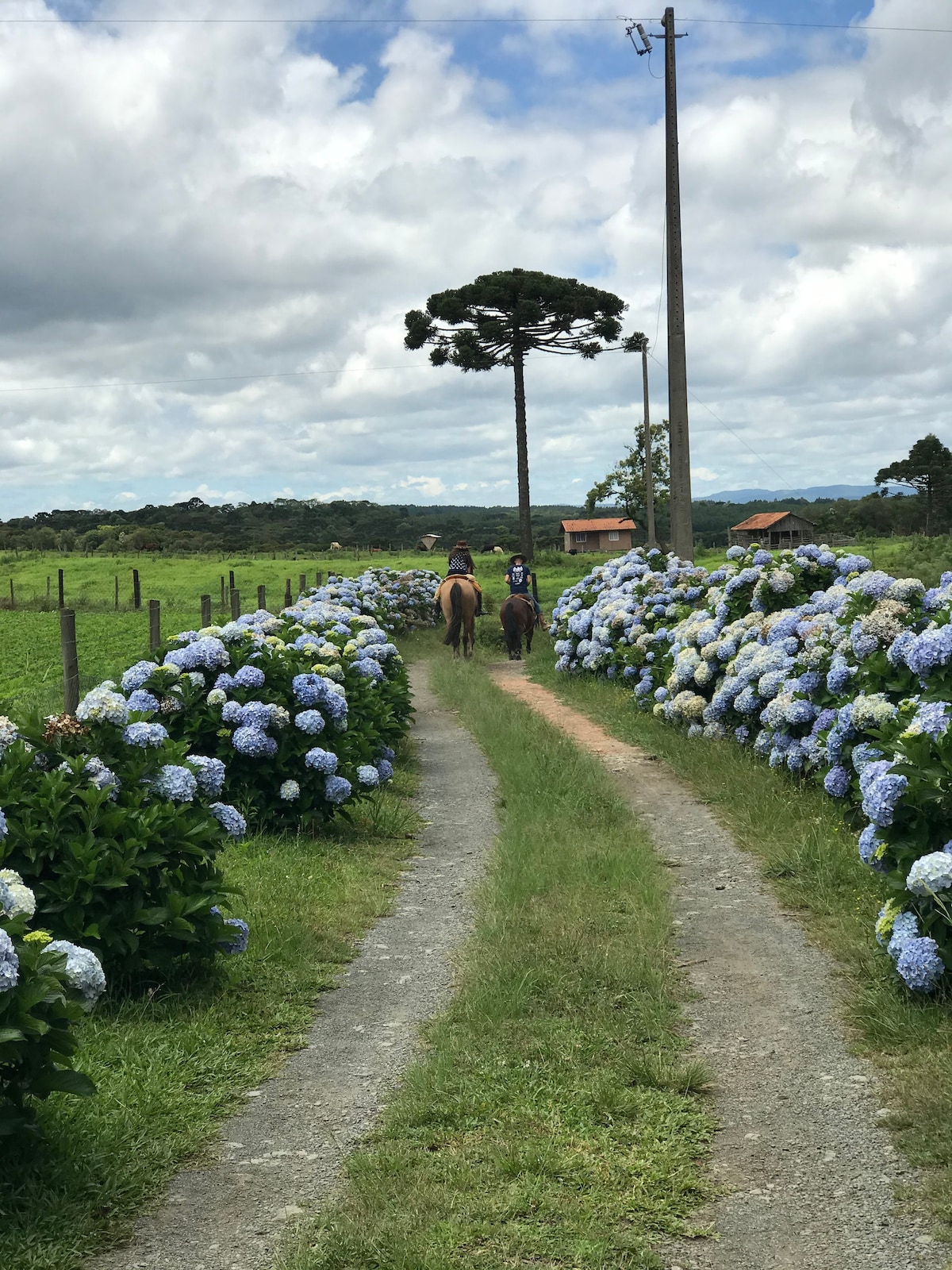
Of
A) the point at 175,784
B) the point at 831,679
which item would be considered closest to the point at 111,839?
the point at 175,784

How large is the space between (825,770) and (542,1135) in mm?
5789

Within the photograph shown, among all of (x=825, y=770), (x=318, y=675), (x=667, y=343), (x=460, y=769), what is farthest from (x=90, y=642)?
(x=825, y=770)

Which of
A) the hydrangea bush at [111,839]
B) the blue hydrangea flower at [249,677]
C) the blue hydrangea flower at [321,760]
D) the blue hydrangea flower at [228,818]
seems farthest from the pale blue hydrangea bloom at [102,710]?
the blue hydrangea flower at [321,760]

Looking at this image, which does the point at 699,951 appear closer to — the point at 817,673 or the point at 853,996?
the point at 853,996

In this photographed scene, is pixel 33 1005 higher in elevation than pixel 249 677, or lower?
lower

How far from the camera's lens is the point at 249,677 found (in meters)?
8.91

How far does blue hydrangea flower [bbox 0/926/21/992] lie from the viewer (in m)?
3.65

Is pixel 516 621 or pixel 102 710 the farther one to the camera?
pixel 516 621

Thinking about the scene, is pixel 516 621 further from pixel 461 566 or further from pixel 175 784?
pixel 175 784

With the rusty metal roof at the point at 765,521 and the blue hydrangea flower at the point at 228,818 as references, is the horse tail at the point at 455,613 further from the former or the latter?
the rusty metal roof at the point at 765,521

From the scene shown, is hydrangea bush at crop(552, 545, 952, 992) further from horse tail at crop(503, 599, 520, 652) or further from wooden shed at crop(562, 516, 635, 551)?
wooden shed at crop(562, 516, 635, 551)

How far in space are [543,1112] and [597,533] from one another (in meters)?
90.9

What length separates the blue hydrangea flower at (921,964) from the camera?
16.7 ft

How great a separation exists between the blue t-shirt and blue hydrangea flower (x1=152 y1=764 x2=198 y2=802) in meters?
19.0
